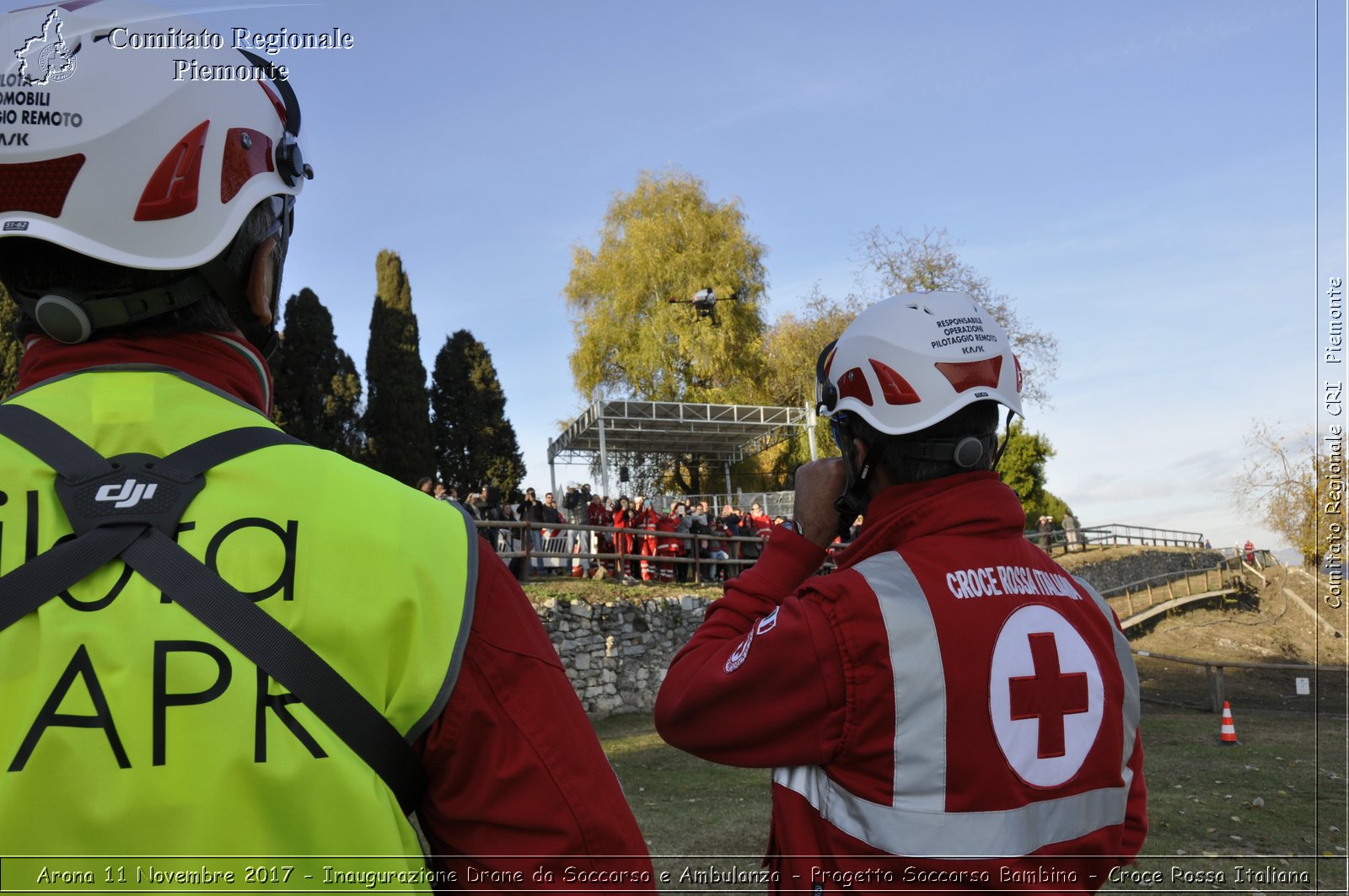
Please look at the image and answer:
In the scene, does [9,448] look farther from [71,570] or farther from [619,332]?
[619,332]

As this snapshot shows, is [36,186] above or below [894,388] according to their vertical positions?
above

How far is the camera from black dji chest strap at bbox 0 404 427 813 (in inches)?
40.0

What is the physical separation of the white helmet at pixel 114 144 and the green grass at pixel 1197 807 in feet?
18.1

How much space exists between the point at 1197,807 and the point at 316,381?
2506 centimetres

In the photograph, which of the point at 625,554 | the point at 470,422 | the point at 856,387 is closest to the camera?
the point at 856,387

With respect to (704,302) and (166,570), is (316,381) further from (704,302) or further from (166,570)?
(166,570)

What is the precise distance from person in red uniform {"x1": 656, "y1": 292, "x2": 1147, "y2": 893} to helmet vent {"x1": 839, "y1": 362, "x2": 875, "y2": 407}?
0.14 ft

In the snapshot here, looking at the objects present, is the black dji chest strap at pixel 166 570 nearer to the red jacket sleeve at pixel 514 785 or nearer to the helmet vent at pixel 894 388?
the red jacket sleeve at pixel 514 785

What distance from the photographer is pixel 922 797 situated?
1.82 meters

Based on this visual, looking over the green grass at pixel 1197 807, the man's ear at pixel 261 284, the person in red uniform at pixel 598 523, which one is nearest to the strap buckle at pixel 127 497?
the man's ear at pixel 261 284

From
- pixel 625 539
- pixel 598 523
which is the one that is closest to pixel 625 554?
pixel 625 539

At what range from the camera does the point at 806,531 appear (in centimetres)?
221

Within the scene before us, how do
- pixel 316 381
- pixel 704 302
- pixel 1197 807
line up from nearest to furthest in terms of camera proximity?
pixel 1197 807 → pixel 316 381 → pixel 704 302

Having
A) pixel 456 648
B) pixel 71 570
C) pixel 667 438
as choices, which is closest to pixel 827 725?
pixel 456 648
